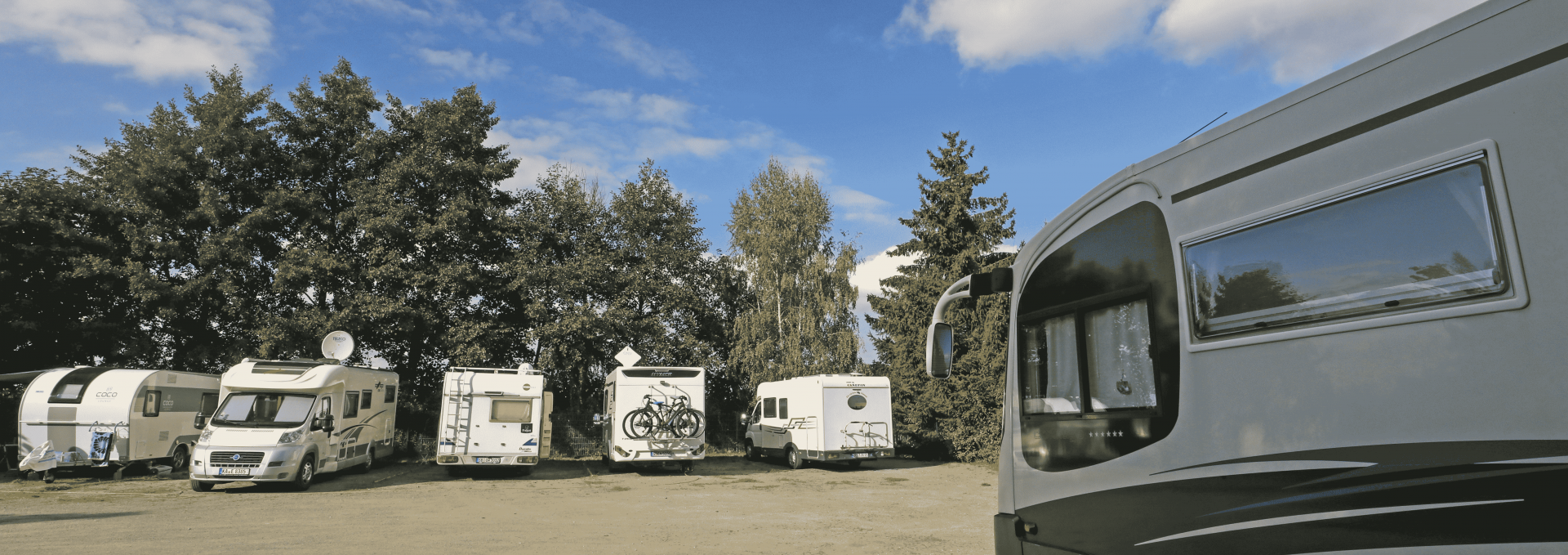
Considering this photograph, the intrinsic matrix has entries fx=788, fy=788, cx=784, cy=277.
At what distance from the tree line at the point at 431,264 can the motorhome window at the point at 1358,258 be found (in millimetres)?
17861

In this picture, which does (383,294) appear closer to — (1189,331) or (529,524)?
(529,524)

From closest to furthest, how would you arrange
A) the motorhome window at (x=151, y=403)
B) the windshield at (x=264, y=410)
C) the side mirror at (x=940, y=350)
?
the side mirror at (x=940, y=350) → the windshield at (x=264, y=410) → the motorhome window at (x=151, y=403)

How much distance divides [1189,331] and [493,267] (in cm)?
2563

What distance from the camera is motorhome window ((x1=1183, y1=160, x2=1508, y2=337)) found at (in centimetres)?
233

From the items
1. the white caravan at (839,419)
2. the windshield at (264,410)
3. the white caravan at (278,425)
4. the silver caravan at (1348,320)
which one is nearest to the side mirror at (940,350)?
the silver caravan at (1348,320)

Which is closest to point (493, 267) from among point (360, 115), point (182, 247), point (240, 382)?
point (360, 115)

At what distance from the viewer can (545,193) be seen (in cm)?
2786

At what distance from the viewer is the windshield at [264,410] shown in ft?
46.7

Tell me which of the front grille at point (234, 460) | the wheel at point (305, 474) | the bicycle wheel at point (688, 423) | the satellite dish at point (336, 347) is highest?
the satellite dish at point (336, 347)

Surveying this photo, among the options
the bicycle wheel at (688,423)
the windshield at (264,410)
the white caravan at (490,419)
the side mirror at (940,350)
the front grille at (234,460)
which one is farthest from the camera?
the bicycle wheel at (688,423)

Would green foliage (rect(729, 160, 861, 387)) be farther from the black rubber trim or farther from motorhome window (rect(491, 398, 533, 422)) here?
the black rubber trim

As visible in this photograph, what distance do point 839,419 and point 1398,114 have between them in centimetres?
1741

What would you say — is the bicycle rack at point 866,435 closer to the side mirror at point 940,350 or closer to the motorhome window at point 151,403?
the side mirror at point 940,350

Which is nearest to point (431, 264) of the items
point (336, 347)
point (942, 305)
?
point (336, 347)
